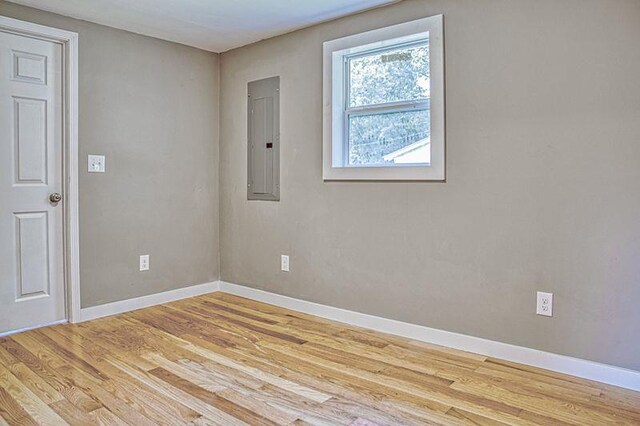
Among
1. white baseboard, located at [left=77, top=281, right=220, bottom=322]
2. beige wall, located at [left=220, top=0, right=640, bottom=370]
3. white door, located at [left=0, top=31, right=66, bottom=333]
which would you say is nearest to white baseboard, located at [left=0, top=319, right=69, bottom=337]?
white door, located at [left=0, top=31, right=66, bottom=333]

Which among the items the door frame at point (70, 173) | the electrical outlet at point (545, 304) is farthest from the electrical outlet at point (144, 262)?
the electrical outlet at point (545, 304)

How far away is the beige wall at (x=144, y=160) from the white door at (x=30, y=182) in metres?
0.16

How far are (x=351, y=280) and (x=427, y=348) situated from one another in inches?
28.9

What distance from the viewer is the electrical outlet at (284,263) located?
3.71 metres

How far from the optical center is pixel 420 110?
9.77 ft

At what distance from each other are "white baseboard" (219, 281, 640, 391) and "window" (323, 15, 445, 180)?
965 mm

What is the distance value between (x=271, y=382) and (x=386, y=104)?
6.20 feet

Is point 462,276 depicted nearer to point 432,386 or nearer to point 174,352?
point 432,386

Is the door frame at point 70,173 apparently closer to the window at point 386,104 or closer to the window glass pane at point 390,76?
the window at point 386,104

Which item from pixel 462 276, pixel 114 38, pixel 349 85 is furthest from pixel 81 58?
pixel 462 276

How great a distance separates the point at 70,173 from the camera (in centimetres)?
324

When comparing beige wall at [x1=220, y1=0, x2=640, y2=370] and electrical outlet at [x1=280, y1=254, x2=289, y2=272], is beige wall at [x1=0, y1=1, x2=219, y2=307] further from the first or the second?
beige wall at [x1=220, y1=0, x2=640, y2=370]

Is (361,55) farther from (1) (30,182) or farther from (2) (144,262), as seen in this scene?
(1) (30,182)

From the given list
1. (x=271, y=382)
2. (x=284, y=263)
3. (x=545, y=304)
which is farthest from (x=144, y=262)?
(x=545, y=304)
